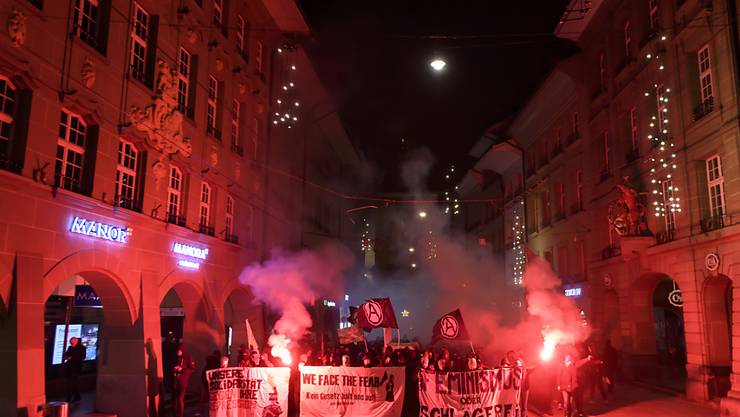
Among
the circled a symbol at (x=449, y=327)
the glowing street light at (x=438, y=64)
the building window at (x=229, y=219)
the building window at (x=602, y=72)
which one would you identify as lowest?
the circled a symbol at (x=449, y=327)

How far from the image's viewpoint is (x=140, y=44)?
51.3 feet

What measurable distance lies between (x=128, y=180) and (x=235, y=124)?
26.1 ft

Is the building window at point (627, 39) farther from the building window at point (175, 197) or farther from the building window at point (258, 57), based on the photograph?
the building window at point (175, 197)

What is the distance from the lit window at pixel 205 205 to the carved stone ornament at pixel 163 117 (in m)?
2.57

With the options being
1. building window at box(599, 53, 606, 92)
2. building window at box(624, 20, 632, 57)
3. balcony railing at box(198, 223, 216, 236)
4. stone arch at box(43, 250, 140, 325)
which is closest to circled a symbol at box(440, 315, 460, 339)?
stone arch at box(43, 250, 140, 325)

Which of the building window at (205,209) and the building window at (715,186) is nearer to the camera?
the building window at (715,186)

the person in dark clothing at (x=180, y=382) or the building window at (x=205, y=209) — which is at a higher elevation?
the building window at (x=205, y=209)

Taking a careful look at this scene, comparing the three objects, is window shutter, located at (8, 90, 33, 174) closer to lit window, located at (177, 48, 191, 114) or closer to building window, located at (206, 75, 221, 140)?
lit window, located at (177, 48, 191, 114)

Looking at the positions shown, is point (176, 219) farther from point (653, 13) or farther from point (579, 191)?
point (579, 191)

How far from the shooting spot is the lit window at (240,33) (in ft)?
74.2

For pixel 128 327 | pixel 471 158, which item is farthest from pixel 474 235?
pixel 128 327

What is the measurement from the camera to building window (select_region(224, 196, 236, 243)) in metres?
21.4

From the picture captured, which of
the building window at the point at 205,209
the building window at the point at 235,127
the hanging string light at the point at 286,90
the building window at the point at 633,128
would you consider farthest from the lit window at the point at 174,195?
the building window at the point at 633,128

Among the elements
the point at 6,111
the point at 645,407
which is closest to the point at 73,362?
the point at 6,111
